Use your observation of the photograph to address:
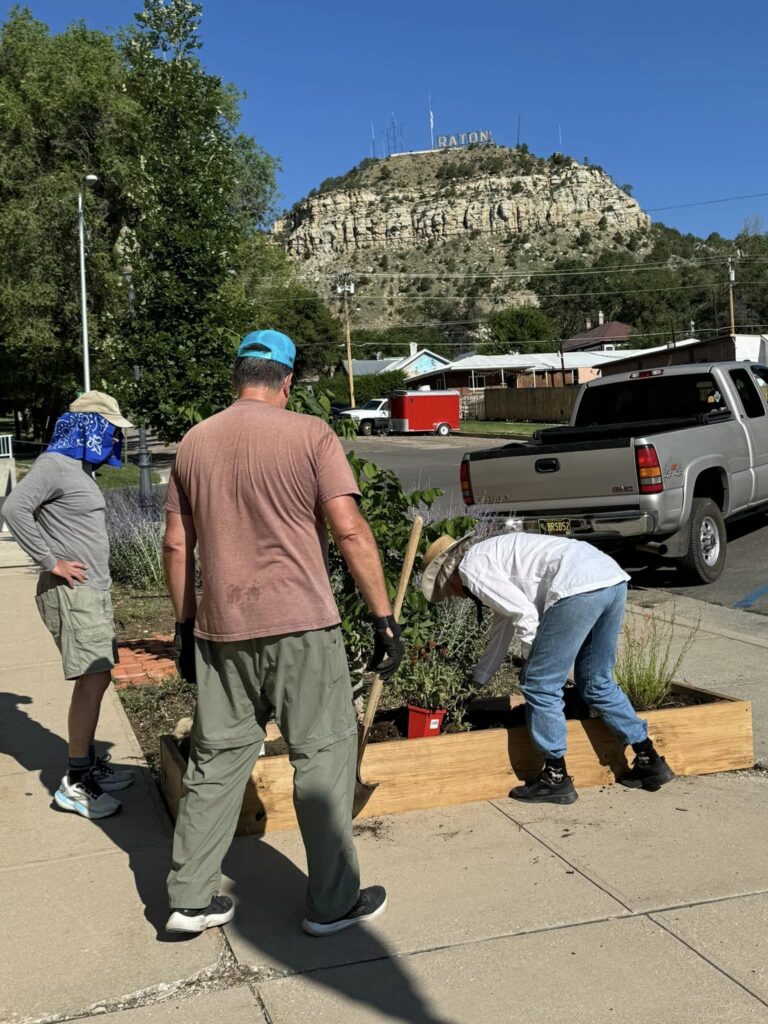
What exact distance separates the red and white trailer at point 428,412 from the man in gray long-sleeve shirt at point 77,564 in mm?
43834

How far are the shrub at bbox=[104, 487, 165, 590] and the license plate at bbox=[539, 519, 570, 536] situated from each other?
3571 mm

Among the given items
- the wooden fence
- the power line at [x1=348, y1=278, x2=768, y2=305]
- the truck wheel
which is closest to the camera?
the truck wheel

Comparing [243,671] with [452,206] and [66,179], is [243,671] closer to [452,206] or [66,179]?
[66,179]

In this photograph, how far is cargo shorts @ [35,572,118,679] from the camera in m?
4.69

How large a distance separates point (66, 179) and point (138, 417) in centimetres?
2228

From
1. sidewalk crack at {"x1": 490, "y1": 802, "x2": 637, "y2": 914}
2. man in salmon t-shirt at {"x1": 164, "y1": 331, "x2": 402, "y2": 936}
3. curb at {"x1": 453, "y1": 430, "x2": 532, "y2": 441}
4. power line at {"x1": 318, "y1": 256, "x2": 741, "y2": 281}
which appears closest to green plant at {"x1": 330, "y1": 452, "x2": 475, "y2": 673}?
sidewalk crack at {"x1": 490, "y1": 802, "x2": 637, "y2": 914}

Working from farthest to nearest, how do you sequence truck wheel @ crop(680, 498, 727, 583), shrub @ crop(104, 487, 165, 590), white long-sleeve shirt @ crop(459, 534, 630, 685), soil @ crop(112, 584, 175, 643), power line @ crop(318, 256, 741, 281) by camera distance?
power line @ crop(318, 256, 741, 281) < shrub @ crop(104, 487, 165, 590) < truck wheel @ crop(680, 498, 727, 583) < soil @ crop(112, 584, 175, 643) < white long-sleeve shirt @ crop(459, 534, 630, 685)

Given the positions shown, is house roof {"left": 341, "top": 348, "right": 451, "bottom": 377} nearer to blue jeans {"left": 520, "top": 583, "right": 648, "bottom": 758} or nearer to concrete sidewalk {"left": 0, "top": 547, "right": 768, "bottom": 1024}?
blue jeans {"left": 520, "top": 583, "right": 648, "bottom": 758}

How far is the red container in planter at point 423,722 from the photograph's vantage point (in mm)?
5035

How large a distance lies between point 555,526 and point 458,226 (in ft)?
490

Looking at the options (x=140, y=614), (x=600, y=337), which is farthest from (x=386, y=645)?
(x=600, y=337)

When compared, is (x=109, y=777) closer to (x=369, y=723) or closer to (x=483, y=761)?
(x=369, y=723)

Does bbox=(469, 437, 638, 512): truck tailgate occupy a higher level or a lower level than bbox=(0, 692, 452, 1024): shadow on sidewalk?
higher

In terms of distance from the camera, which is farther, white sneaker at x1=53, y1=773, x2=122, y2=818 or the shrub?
the shrub
